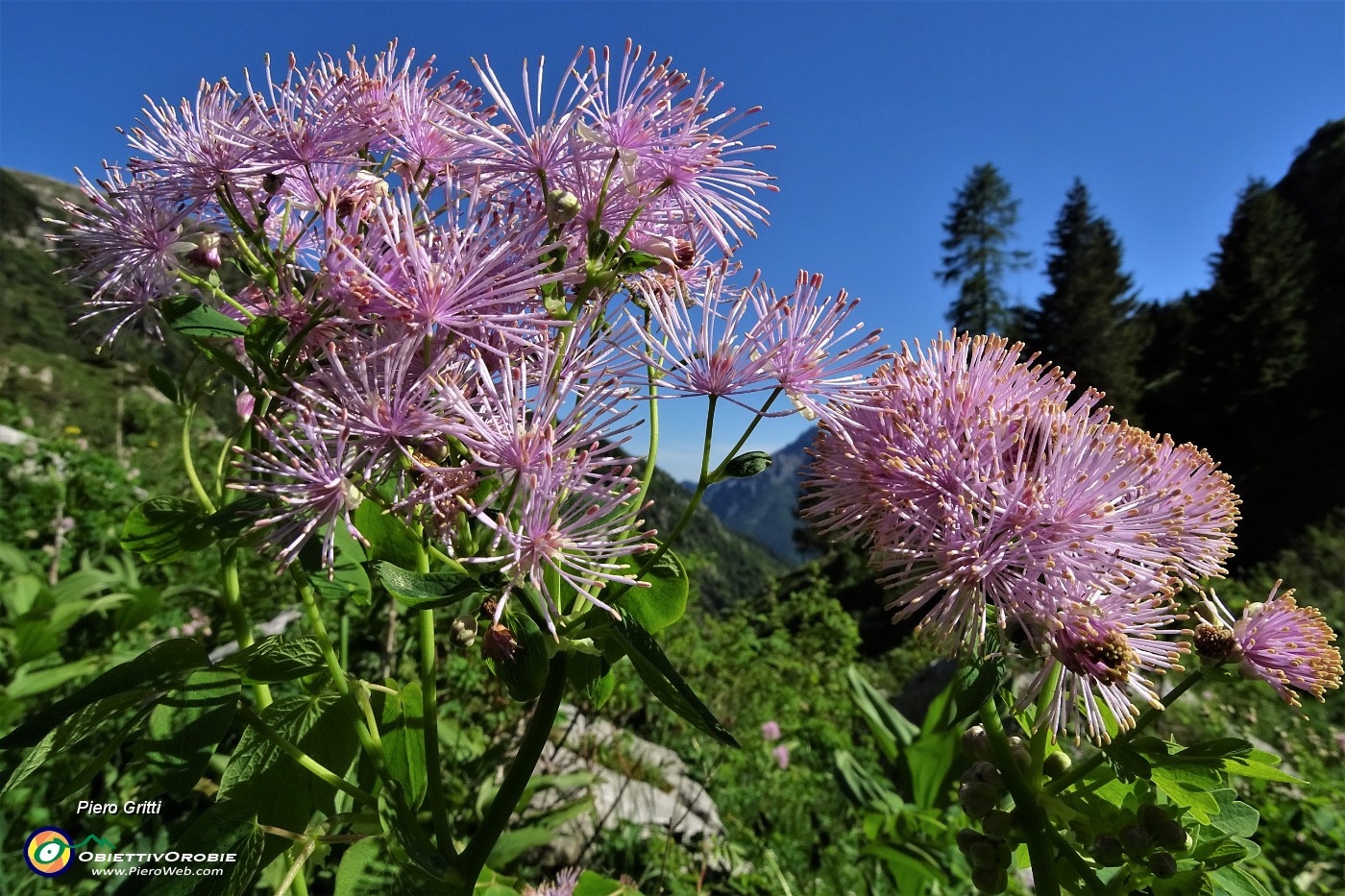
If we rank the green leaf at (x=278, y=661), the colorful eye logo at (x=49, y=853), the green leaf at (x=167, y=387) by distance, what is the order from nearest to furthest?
1. the green leaf at (x=278, y=661)
2. the green leaf at (x=167, y=387)
3. the colorful eye logo at (x=49, y=853)

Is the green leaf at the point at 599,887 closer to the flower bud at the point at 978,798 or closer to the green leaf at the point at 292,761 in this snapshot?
the green leaf at the point at 292,761

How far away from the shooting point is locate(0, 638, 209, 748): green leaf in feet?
2.43

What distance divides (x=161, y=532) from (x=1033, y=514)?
119cm

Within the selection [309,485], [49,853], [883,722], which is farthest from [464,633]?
[883,722]

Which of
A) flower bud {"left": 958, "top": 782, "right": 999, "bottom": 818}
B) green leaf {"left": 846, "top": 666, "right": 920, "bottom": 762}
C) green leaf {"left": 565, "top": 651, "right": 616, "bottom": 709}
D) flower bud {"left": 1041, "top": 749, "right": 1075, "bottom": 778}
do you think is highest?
green leaf {"left": 565, "top": 651, "right": 616, "bottom": 709}

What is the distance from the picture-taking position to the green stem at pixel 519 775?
843 millimetres

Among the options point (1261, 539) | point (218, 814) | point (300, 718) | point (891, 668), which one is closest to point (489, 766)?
point (300, 718)

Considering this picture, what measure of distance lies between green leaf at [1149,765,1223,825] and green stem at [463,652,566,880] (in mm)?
713

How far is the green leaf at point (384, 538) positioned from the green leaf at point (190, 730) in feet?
0.77

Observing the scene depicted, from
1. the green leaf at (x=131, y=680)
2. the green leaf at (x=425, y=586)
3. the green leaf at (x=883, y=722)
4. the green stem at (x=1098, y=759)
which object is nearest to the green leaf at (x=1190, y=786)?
the green stem at (x=1098, y=759)

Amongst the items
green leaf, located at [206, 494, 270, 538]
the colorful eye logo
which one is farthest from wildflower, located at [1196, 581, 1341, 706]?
the colorful eye logo

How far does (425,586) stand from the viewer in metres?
0.71

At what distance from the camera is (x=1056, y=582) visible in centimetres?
90

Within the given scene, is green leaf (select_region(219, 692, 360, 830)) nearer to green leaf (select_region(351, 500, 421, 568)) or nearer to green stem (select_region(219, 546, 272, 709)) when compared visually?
green stem (select_region(219, 546, 272, 709))
